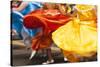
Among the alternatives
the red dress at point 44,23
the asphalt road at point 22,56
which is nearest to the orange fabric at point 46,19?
the red dress at point 44,23

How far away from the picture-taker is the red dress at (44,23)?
2.07 m

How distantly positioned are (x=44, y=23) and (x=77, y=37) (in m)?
0.42

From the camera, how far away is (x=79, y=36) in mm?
2229

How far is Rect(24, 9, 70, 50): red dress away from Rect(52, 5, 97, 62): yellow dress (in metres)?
0.07

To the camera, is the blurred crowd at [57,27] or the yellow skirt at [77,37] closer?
the blurred crowd at [57,27]

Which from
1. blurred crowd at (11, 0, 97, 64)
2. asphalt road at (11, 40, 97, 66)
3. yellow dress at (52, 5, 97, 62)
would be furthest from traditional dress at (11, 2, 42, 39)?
yellow dress at (52, 5, 97, 62)

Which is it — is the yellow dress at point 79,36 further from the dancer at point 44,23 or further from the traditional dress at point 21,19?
the traditional dress at point 21,19

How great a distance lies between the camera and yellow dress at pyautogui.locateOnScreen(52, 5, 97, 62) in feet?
7.11

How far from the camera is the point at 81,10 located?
2.25 meters

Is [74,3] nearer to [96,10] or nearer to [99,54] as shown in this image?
[96,10]

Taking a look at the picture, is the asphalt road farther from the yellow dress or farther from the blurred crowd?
the yellow dress

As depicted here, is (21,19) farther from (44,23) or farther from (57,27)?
(57,27)

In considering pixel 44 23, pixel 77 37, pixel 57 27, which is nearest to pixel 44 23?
pixel 44 23
